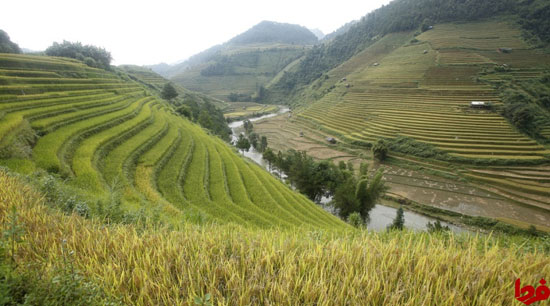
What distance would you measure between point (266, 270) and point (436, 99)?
201 feet

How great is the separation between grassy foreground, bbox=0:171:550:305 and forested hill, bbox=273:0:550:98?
9725cm

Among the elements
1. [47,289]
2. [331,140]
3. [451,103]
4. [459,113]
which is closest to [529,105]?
[459,113]

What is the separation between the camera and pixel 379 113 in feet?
167

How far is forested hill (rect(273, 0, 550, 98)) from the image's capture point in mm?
67250

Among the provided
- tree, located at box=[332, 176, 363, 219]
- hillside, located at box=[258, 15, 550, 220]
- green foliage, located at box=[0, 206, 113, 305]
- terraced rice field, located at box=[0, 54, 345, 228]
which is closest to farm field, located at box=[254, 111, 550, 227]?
hillside, located at box=[258, 15, 550, 220]

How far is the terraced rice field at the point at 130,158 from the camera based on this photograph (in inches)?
398

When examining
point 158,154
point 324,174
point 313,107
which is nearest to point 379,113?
point 313,107

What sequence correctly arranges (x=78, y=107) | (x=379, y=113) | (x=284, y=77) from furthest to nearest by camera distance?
(x=284, y=77) < (x=379, y=113) < (x=78, y=107)

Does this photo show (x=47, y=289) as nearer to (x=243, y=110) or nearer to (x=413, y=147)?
(x=413, y=147)

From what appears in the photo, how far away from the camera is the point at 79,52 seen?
40531 mm

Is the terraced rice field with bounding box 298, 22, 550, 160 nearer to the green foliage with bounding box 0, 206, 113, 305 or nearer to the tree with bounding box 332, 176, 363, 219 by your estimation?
the tree with bounding box 332, 176, 363, 219

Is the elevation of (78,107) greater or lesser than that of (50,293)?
greater

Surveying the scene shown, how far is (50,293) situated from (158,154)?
1554 cm

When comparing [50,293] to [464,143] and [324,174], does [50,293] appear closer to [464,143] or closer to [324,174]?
[324,174]
